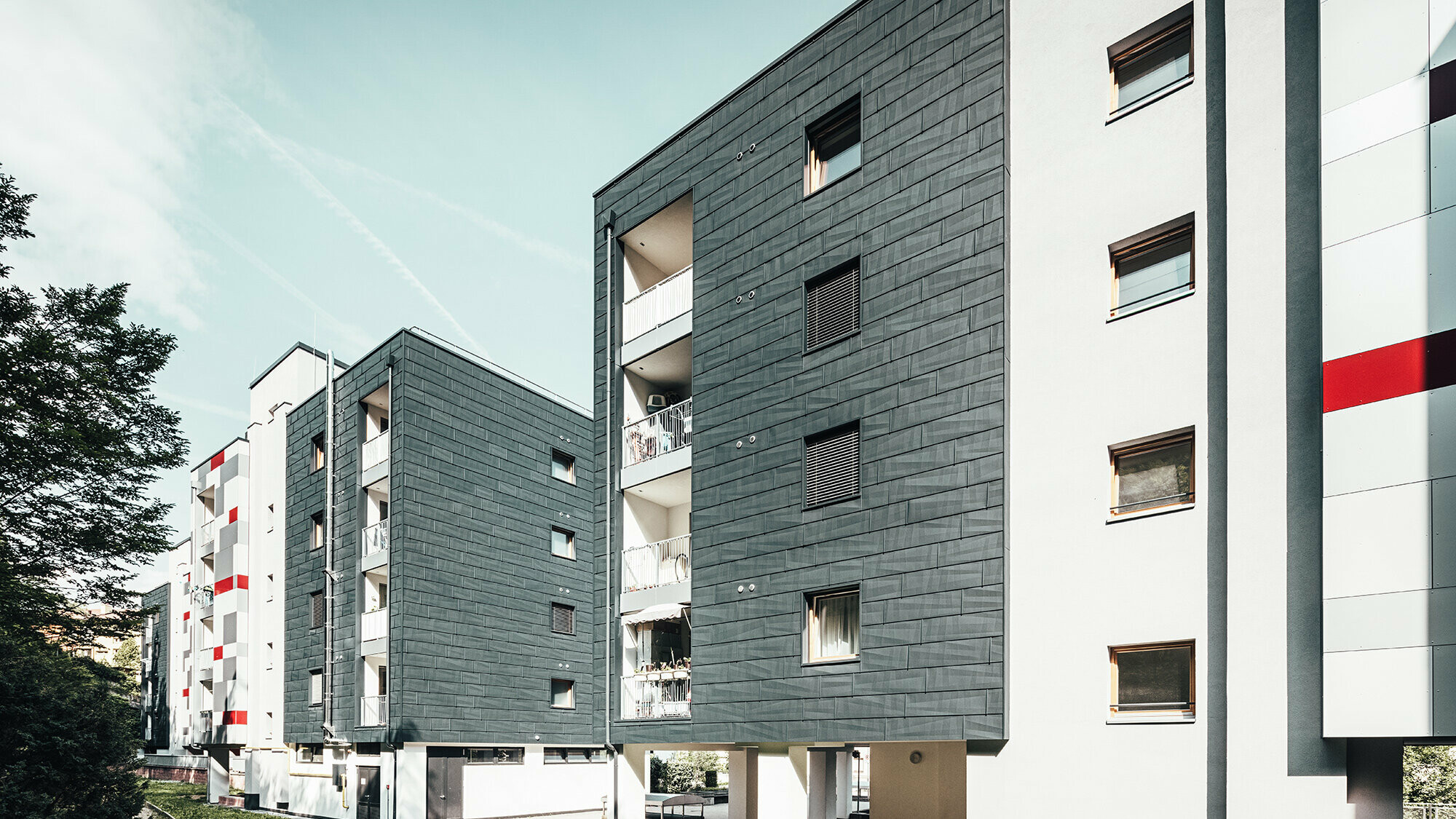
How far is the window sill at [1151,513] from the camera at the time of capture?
34.7ft

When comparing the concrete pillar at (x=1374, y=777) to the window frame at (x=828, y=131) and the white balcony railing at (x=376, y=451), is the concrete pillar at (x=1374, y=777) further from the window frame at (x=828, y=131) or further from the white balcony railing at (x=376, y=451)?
the white balcony railing at (x=376, y=451)

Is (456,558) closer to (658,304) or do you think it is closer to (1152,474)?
(658,304)

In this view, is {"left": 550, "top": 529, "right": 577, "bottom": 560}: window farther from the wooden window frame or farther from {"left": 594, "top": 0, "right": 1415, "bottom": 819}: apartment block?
the wooden window frame

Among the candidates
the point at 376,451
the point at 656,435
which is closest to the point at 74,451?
the point at 376,451

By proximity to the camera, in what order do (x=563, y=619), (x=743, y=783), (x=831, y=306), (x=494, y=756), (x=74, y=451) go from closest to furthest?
(x=831, y=306)
(x=743, y=783)
(x=74, y=451)
(x=494, y=756)
(x=563, y=619)

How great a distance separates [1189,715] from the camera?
10.2 m

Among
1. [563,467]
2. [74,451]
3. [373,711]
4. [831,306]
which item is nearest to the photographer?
[831,306]

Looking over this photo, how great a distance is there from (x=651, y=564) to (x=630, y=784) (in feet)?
12.9

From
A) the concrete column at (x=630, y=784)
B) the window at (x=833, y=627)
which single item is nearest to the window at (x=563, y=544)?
the concrete column at (x=630, y=784)

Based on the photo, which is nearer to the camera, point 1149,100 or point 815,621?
point 1149,100

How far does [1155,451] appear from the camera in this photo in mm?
11109

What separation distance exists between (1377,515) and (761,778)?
31.9 feet

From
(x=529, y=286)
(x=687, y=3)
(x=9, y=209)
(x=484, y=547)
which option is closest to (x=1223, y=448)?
(x=687, y=3)

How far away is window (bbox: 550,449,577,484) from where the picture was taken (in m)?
32.3
